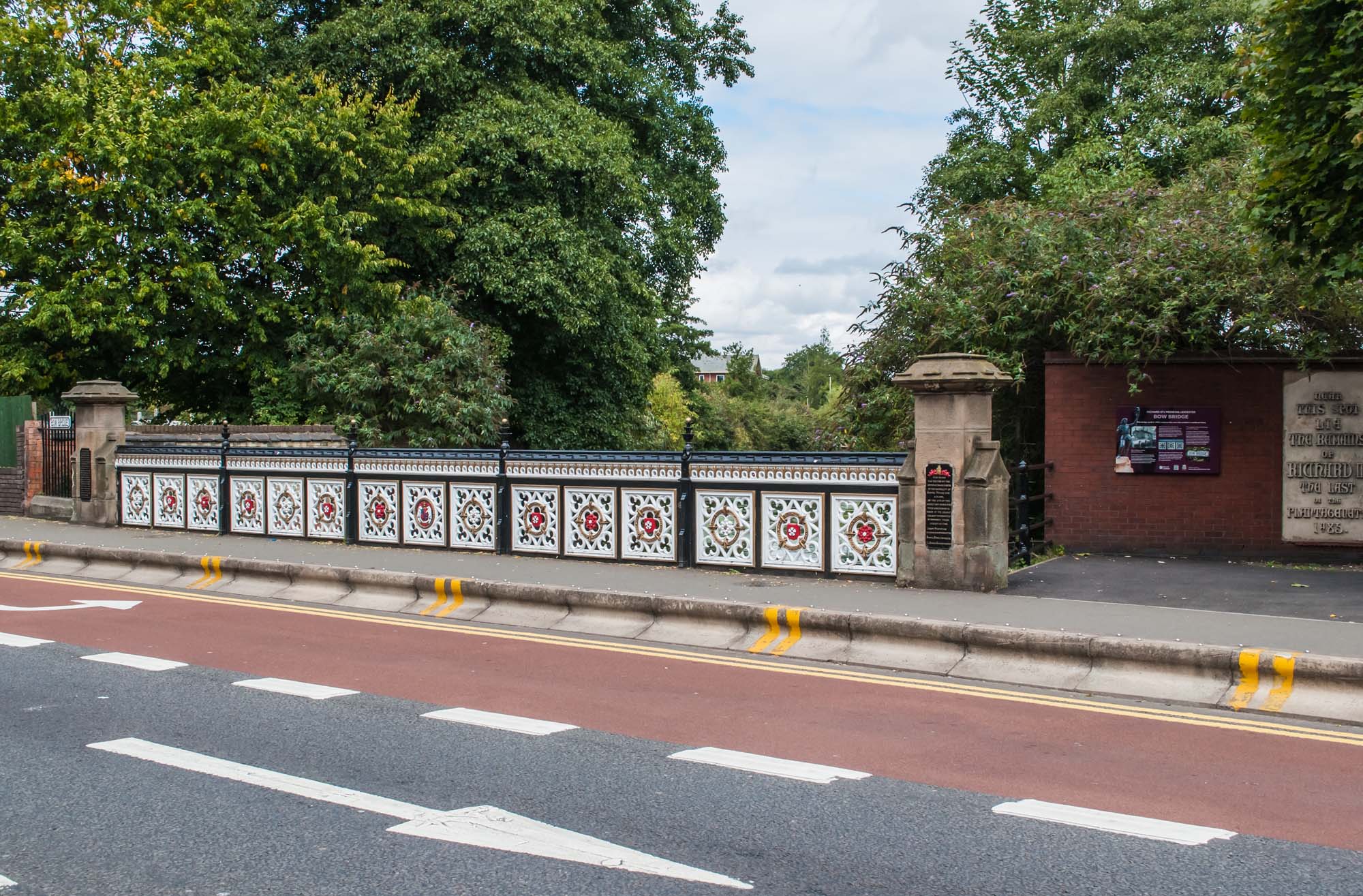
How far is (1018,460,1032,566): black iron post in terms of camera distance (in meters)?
12.5

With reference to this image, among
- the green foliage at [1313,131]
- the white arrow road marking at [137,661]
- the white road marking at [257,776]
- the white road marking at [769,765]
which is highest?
the green foliage at [1313,131]

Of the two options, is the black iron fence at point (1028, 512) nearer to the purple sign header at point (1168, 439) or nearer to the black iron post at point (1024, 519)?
the black iron post at point (1024, 519)

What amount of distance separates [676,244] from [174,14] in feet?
38.6

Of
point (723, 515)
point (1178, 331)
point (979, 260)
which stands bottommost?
point (723, 515)

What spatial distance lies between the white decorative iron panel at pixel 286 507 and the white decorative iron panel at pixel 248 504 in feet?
0.59

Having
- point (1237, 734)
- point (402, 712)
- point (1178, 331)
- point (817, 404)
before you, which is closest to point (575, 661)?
point (402, 712)

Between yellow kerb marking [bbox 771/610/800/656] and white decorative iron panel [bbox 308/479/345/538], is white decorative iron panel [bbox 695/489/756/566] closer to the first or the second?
yellow kerb marking [bbox 771/610/800/656]

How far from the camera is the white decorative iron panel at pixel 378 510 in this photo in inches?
588

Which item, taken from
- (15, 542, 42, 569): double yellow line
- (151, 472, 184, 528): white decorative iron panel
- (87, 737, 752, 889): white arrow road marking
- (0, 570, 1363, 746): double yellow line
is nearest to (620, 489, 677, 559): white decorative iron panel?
(0, 570, 1363, 746): double yellow line

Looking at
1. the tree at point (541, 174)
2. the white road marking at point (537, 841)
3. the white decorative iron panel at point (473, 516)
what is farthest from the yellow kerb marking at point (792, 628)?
the tree at point (541, 174)

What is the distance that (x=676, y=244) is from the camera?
29.2m

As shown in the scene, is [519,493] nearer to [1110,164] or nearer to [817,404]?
[1110,164]

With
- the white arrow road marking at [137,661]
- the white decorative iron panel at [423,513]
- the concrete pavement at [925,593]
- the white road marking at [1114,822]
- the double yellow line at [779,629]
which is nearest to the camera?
the white road marking at [1114,822]

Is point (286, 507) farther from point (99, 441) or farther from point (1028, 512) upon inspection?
point (1028, 512)
